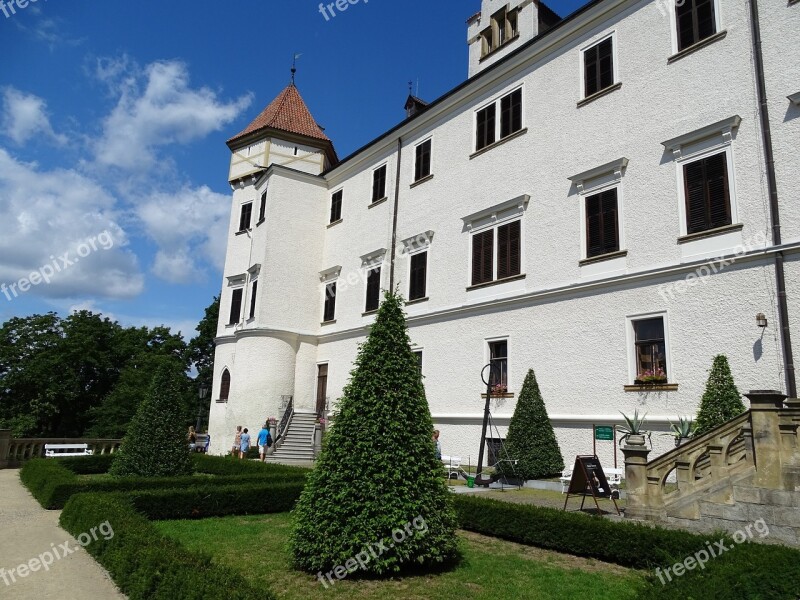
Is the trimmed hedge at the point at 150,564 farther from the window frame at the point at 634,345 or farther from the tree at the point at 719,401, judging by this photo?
the window frame at the point at 634,345

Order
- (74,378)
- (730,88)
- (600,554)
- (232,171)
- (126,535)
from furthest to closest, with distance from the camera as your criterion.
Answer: (74,378) → (232,171) → (730,88) → (600,554) → (126,535)

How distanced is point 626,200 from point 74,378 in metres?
47.3

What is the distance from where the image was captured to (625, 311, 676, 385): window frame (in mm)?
14383

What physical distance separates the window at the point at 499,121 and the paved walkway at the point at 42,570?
17434 mm

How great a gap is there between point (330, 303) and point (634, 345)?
52.9ft

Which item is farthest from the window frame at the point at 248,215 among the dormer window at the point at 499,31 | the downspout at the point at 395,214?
the dormer window at the point at 499,31

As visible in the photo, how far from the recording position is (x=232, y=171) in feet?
107

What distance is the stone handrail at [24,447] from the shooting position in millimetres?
22672

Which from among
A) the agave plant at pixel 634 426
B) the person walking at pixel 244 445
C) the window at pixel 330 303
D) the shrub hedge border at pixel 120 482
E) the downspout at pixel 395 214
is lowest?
the shrub hedge border at pixel 120 482

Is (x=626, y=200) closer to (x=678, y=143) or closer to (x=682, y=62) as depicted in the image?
(x=678, y=143)

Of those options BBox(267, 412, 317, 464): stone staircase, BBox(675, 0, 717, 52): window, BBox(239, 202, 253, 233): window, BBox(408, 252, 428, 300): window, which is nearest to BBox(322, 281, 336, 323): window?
BBox(267, 412, 317, 464): stone staircase

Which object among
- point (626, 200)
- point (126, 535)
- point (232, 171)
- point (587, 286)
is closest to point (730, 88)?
point (626, 200)

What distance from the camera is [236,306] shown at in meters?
30.1

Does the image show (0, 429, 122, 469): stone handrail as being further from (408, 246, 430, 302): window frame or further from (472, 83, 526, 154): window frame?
(472, 83, 526, 154): window frame
